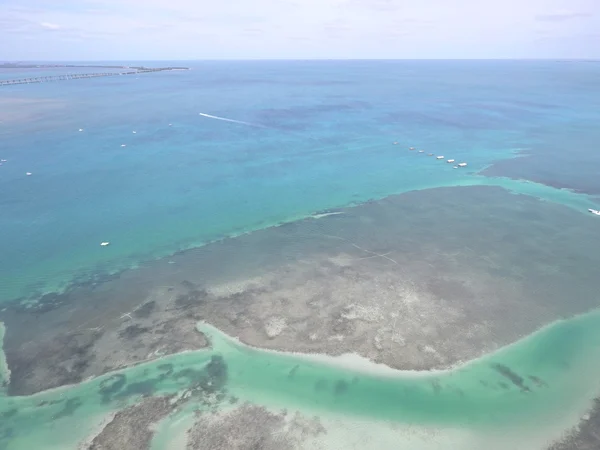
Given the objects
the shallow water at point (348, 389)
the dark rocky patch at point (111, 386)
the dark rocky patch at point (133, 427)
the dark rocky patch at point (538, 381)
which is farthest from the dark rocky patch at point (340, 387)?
the dark rocky patch at point (111, 386)

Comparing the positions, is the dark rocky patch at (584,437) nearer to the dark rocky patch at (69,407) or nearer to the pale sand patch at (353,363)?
the pale sand patch at (353,363)

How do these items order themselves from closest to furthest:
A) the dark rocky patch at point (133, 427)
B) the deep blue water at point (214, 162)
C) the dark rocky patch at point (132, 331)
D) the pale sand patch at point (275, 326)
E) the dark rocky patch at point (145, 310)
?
the dark rocky patch at point (133, 427) → the dark rocky patch at point (132, 331) → the pale sand patch at point (275, 326) → the dark rocky patch at point (145, 310) → the deep blue water at point (214, 162)

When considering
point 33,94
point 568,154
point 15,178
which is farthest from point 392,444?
point 33,94

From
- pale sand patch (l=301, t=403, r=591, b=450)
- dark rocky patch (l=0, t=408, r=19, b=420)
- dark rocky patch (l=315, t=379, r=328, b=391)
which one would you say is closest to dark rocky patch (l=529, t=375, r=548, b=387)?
pale sand patch (l=301, t=403, r=591, b=450)

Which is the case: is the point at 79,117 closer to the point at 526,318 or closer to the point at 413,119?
the point at 413,119

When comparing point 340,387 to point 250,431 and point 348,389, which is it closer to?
point 348,389

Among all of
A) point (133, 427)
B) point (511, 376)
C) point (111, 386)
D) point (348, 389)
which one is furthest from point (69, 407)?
point (511, 376)
